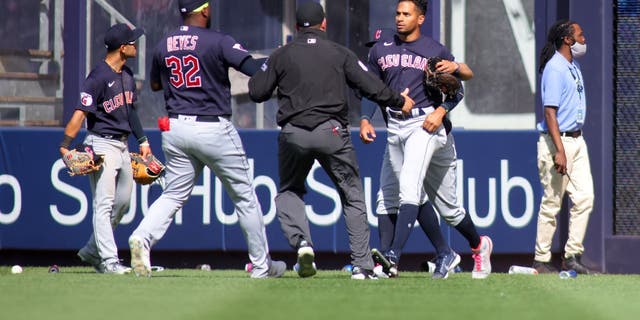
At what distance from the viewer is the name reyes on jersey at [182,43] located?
9414mm

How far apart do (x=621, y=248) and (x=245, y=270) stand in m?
3.33

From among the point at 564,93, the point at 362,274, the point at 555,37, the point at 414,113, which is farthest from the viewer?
the point at 555,37

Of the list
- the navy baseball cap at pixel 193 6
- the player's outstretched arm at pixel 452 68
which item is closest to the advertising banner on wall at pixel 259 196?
the player's outstretched arm at pixel 452 68

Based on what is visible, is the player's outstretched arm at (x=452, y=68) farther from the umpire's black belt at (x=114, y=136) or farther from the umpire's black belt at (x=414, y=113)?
the umpire's black belt at (x=114, y=136)

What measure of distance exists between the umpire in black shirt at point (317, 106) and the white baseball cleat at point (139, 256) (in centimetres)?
99

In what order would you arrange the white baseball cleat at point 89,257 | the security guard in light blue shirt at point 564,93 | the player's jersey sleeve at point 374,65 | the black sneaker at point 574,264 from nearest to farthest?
1. the player's jersey sleeve at point 374,65
2. the white baseball cleat at point 89,257
3. the security guard in light blue shirt at point 564,93
4. the black sneaker at point 574,264

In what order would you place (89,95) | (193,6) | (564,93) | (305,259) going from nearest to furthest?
(305,259) → (193,6) → (89,95) → (564,93)

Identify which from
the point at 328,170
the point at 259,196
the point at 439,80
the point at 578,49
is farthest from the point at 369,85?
the point at 259,196

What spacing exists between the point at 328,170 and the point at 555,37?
2903 mm

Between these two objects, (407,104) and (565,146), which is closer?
(407,104)

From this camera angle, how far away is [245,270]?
40.0 feet

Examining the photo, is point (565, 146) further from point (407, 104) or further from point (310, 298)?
point (310, 298)

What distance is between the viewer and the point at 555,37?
11336 millimetres

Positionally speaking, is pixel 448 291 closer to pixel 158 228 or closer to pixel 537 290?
pixel 537 290
